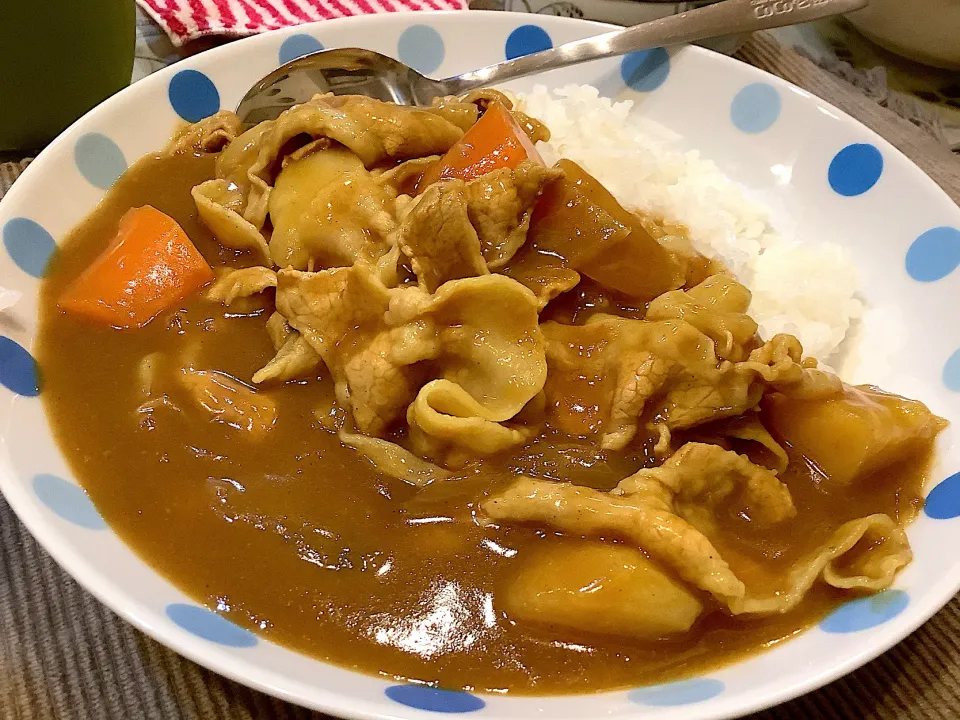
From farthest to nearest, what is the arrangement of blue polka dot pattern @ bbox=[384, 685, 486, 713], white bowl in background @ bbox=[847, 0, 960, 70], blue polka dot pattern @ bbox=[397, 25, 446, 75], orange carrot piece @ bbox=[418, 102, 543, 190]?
1. white bowl in background @ bbox=[847, 0, 960, 70]
2. blue polka dot pattern @ bbox=[397, 25, 446, 75]
3. orange carrot piece @ bbox=[418, 102, 543, 190]
4. blue polka dot pattern @ bbox=[384, 685, 486, 713]

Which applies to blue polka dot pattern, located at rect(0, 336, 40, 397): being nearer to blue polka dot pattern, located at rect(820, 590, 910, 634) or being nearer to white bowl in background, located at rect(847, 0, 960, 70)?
blue polka dot pattern, located at rect(820, 590, 910, 634)

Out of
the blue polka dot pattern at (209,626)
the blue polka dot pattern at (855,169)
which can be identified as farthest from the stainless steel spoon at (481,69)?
the blue polka dot pattern at (209,626)

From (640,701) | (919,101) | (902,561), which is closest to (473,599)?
(640,701)

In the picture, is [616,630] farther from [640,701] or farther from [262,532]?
[262,532]

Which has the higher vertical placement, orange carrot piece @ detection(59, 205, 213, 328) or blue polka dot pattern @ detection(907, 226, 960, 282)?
blue polka dot pattern @ detection(907, 226, 960, 282)

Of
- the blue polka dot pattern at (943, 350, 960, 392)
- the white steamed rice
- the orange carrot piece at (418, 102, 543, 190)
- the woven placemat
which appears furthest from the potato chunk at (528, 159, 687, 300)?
the woven placemat

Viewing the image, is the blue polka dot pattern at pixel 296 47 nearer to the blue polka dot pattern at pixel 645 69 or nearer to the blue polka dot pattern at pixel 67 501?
the blue polka dot pattern at pixel 645 69

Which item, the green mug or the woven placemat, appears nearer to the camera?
the woven placemat
